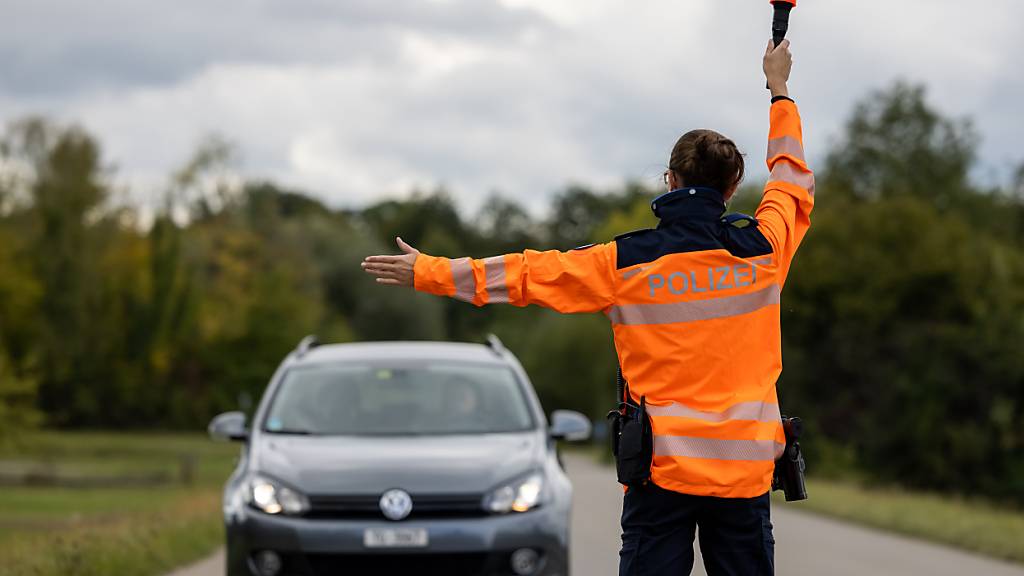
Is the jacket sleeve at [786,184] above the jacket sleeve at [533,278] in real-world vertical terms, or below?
above

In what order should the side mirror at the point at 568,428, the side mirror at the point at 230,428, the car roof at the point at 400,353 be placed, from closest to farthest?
the side mirror at the point at 230,428
the side mirror at the point at 568,428
the car roof at the point at 400,353

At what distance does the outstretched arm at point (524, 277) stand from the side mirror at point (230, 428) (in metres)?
4.26

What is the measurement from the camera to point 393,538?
7.41 metres

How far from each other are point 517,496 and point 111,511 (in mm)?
19615

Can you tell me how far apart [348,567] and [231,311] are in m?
72.8

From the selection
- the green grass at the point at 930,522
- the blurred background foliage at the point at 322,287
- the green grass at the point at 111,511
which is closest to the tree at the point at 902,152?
the blurred background foliage at the point at 322,287

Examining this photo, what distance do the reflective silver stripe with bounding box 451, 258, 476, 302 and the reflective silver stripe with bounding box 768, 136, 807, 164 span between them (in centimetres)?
102

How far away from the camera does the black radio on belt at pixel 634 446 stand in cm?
437

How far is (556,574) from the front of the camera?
770 cm

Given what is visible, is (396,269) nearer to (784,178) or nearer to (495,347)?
(784,178)

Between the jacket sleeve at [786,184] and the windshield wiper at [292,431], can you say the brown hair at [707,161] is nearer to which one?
the jacket sleeve at [786,184]

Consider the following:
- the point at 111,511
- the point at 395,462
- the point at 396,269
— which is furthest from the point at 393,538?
the point at 111,511

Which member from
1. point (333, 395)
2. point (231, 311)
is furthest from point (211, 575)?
point (231, 311)

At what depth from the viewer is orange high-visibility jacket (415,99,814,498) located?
14.3 feet
